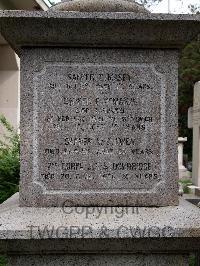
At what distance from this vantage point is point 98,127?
3.78 meters

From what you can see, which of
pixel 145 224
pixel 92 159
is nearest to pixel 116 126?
pixel 92 159

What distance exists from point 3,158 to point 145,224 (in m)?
4.14

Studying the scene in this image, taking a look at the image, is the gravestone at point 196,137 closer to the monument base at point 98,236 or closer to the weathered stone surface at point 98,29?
the weathered stone surface at point 98,29

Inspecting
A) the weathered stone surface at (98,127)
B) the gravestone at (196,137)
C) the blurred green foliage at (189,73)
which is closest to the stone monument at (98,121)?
the weathered stone surface at (98,127)

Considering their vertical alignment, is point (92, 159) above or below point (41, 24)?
below

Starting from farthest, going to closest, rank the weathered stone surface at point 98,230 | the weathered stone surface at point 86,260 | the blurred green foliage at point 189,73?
the blurred green foliage at point 189,73 → the weathered stone surface at point 86,260 → the weathered stone surface at point 98,230

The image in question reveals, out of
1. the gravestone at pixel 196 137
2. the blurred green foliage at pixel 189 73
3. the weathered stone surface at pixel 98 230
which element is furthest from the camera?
the blurred green foliage at pixel 189 73

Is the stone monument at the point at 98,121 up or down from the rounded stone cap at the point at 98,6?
down

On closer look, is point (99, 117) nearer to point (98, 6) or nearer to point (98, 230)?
point (98, 6)

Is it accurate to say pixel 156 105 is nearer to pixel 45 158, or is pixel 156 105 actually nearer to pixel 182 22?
pixel 182 22

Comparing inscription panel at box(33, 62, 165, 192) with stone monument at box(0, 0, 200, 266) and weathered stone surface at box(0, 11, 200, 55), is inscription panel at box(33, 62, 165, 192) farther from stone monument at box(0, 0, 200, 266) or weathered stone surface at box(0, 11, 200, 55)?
weathered stone surface at box(0, 11, 200, 55)

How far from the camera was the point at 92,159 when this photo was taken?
378 centimetres

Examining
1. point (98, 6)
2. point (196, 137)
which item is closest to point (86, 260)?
point (98, 6)

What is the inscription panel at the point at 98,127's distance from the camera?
3.76 m
